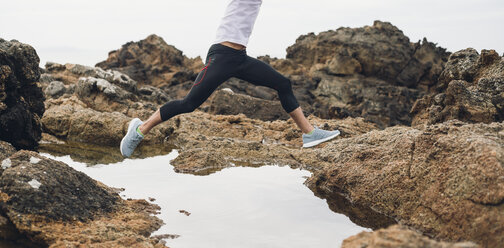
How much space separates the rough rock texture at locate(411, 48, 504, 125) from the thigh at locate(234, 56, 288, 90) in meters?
3.53

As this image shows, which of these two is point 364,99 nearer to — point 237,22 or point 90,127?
point 90,127

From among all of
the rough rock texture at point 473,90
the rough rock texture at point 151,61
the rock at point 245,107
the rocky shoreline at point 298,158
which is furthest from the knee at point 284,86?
the rough rock texture at point 151,61

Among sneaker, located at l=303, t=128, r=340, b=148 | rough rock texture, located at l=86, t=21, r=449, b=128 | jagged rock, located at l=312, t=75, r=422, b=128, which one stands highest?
rough rock texture, located at l=86, t=21, r=449, b=128

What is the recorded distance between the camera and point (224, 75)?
4746 millimetres

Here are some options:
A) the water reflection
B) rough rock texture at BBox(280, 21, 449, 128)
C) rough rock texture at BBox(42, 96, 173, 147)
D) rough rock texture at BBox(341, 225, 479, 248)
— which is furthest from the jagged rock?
rough rock texture at BBox(341, 225, 479, 248)

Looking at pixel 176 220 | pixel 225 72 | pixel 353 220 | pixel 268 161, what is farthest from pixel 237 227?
pixel 268 161

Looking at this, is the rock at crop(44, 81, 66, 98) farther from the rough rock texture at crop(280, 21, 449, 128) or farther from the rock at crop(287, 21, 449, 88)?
the rock at crop(287, 21, 449, 88)

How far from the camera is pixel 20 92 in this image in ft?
19.4

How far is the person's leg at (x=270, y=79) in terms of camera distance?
4887 mm

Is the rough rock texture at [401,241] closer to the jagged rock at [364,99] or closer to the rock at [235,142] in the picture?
the rock at [235,142]

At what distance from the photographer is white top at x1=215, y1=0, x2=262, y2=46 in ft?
15.2

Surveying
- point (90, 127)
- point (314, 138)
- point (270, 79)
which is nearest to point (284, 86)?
point (270, 79)

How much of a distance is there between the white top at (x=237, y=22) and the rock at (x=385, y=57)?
23292 millimetres

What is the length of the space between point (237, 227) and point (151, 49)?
1140 inches
